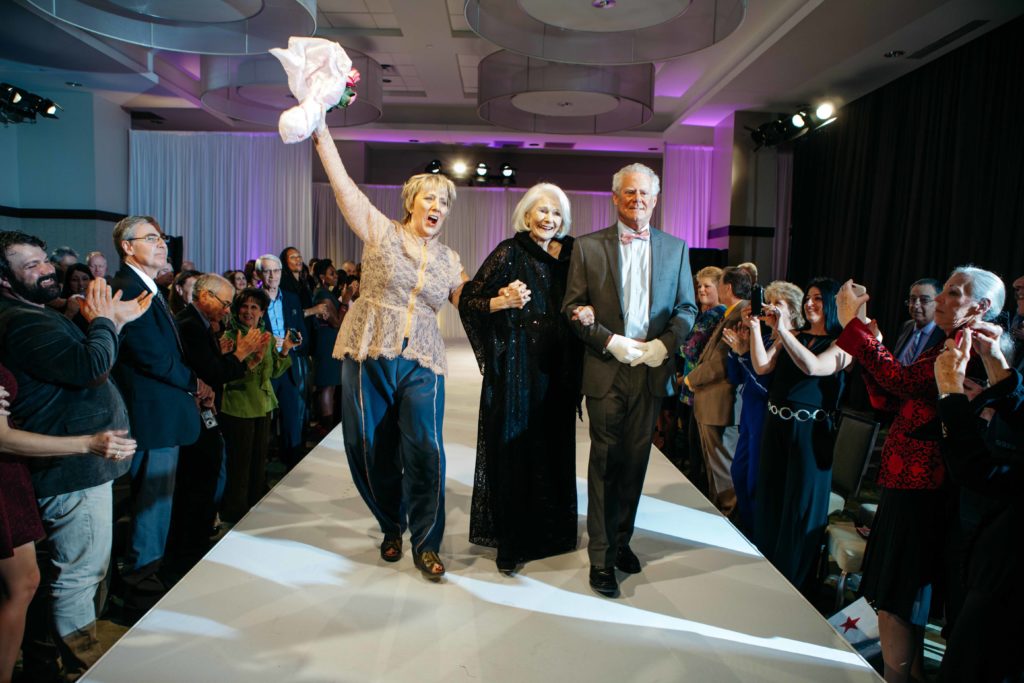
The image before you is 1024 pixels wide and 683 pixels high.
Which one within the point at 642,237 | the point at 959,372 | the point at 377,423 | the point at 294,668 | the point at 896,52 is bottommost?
the point at 294,668

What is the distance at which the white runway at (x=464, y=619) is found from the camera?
2004mm

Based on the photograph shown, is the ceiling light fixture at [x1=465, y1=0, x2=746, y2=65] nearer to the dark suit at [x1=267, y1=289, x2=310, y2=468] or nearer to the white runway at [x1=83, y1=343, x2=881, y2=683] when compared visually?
the dark suit at [x1=267, y1=289, x2=310, y2=468]

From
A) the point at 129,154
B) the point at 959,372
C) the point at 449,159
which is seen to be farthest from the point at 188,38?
the point at 449,159

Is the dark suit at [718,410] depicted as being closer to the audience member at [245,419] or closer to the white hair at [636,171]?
the white hair at [636,171]

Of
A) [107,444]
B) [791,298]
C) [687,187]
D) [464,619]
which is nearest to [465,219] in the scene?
[687,187]

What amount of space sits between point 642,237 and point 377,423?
1222 mm

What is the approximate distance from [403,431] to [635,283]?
103 cm

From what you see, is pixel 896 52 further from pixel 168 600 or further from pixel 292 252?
pixel 168 600

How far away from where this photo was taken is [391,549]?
8.94 ft

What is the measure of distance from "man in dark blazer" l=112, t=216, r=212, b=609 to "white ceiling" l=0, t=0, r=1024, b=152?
5.25 meters

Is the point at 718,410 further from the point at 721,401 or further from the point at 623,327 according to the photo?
the point at 623,327

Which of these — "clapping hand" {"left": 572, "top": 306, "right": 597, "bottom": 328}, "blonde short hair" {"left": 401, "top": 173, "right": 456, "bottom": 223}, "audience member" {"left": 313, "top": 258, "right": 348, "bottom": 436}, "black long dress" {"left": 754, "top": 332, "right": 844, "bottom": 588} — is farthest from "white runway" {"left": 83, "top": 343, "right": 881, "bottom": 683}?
"audience member" {"left": 313, "top": 258, "right": 348, "bottom": 436}

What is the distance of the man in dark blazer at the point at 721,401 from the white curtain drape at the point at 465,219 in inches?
396

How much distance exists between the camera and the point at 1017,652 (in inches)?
67.3
